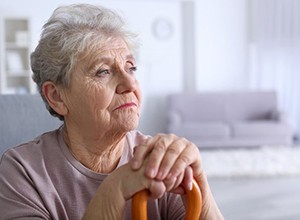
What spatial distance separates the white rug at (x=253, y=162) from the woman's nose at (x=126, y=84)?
3.51 meters

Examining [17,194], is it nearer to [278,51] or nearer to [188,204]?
[188,204]

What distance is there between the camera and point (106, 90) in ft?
3.40

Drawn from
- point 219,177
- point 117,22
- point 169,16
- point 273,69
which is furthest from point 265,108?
point 117,22

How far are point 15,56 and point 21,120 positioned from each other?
4.74 metres

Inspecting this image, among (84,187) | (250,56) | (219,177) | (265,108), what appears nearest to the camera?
(84,187)

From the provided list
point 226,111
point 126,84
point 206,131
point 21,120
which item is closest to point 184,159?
point 126,84

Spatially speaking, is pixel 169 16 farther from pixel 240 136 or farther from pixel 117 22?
pixel 117 22

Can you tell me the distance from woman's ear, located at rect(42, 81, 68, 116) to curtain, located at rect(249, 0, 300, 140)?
6461 mm

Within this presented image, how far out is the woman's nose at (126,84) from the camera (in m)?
1.04

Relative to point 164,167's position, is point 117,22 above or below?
above

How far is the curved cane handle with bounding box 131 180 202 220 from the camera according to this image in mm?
806

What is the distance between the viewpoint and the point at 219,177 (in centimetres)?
439

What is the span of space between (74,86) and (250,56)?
21.4ft

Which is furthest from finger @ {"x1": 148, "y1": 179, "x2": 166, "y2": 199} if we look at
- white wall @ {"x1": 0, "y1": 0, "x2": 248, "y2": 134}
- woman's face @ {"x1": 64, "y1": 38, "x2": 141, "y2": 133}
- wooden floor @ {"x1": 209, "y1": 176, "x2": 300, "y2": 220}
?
white wall @ {"x1": 0, "y1": 0, "x2": 248, "y2": 134}
